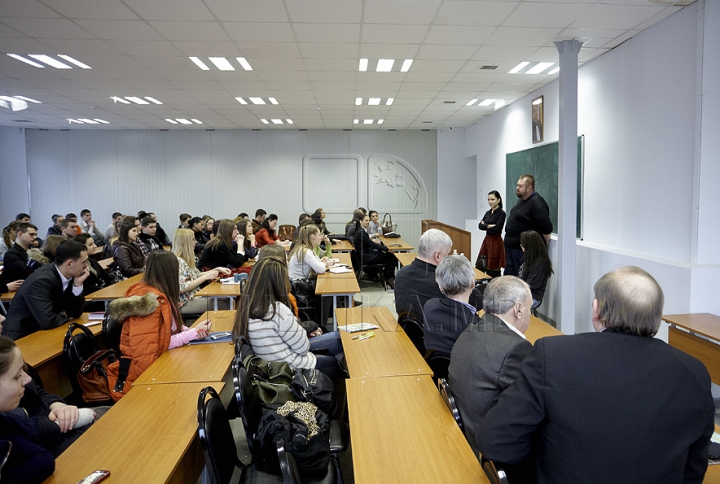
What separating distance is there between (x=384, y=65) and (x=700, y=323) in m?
4.33

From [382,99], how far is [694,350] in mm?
5860

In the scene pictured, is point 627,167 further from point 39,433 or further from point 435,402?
point 39,433

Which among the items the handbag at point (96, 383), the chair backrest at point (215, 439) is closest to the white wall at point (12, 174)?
the handbag at point (96, 383)

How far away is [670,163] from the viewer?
13.5 feet

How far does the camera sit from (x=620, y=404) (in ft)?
4.14

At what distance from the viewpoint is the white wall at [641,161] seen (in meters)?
3.92

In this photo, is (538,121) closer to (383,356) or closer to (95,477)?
(383,356)

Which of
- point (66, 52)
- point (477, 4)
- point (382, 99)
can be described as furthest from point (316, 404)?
Result: point (382, 99)

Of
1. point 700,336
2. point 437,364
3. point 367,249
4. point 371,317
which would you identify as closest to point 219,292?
point 371,317

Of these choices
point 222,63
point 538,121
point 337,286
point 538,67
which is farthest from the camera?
point 538,121

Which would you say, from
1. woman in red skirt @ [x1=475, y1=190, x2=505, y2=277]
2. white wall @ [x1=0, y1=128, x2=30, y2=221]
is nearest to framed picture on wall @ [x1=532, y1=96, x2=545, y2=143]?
woman in red skirt @ [x1=475, y1=190, x2=505, y2=277]

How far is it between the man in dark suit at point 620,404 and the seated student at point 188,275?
13.3 ft

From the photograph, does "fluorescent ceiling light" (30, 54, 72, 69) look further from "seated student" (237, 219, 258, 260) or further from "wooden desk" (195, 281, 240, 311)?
"wooden desk" (195, 281, 240, 311)

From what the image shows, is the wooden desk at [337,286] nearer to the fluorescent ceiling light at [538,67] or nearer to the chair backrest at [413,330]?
the chair backrest at [413,330]
